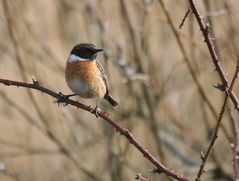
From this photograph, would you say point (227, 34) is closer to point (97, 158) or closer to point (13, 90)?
point (97, 158)

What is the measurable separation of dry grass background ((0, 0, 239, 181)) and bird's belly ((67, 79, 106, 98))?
0.28 m

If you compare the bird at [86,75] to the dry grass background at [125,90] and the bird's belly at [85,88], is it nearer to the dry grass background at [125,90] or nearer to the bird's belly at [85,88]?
the bird's belly at [85,88]

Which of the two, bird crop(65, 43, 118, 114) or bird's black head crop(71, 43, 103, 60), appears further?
bird's black head crop(71, 43, 103, 60)

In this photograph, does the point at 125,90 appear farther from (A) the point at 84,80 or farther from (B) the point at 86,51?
(A) the point at 84,80

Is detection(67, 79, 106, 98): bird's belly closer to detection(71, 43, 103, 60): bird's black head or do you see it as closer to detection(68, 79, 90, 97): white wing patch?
detection(68, 79, 90, 97): white wing patch

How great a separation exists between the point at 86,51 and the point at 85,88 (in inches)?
12.9

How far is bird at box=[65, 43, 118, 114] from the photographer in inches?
143

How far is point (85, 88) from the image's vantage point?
143 inches

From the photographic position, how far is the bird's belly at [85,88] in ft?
11.8

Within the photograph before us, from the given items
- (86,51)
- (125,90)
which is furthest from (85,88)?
(125,90)

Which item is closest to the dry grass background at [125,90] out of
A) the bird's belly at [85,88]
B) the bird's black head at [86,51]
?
the bird's black head at [86,51]

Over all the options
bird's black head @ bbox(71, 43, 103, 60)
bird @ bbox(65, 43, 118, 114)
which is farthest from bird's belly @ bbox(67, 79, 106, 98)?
bird's black head @ bbox(71, 43, 103, 60)

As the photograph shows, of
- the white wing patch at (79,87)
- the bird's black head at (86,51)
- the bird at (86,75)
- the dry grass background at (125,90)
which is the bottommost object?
the white wing patch at (79,87)

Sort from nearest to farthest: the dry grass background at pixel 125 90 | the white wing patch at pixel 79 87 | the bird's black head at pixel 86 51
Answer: the white wing patch at pixel 79 87 → the bird's black head at pixel 86 51 → the dry grass background at pixel 125 90
